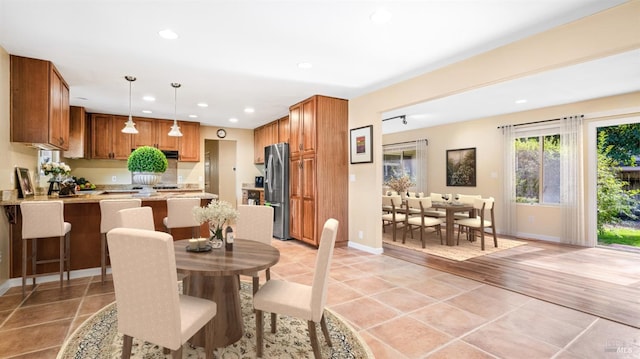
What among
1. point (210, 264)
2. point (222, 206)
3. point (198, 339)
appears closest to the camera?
point (210, 264)

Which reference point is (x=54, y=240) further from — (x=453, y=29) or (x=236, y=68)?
(x=453, y=29)

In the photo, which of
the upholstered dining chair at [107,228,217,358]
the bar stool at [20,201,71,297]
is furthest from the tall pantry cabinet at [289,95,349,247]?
the upholstered dining chair at [107,228,217,358]

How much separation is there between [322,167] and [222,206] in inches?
109

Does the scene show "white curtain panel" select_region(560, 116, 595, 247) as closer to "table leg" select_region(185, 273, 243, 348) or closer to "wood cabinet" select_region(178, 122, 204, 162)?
"table leg" select_region(185, 273, 243, 348)

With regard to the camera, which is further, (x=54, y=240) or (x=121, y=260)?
(x=54, y=240)

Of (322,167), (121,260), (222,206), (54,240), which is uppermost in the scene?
(322,167)

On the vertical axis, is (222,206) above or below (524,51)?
below

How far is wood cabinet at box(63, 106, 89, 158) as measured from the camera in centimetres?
553

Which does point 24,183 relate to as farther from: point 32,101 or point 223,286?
point 223,286

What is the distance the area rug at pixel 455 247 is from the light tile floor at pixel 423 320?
1127 millimetres

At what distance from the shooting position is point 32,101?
3.37 metres

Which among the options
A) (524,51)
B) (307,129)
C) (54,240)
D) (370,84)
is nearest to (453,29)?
(524,51)

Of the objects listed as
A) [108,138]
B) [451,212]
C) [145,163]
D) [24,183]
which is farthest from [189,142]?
[451,212]

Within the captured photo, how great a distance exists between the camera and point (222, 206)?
2195 mm
